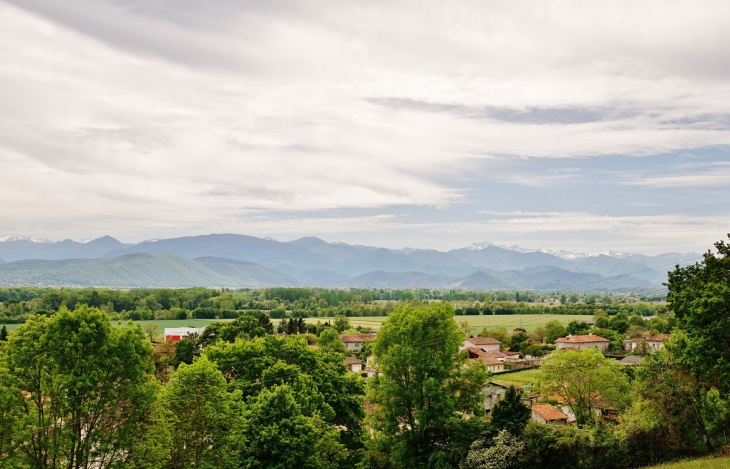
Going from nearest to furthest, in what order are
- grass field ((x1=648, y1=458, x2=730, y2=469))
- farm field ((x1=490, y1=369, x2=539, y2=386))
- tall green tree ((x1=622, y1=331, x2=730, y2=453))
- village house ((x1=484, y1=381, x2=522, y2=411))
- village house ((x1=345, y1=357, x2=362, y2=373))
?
grass field ((x1=648, y1=458, x2=730, y2=469)) < tall green tree ((x1=622, y1=331, x2=730, y2=453)) < village house ((x1=484, y1=381, x2=522, y2=411)) < farm field ((x1=490, y1=369, x2=539, y2=386)) < village house ((x1=345, y1=357, x2=362, y2=373))

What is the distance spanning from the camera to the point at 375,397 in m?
19.2

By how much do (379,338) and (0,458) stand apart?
38.0 feet

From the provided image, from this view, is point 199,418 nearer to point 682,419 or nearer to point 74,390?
point 74,390

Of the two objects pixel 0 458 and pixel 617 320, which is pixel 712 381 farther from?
pixel 617 320

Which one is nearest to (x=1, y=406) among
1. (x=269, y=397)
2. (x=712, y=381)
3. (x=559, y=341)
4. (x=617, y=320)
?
(x=269, y=397)

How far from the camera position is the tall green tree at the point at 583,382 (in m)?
32.6

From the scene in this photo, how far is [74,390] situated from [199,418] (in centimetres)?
427

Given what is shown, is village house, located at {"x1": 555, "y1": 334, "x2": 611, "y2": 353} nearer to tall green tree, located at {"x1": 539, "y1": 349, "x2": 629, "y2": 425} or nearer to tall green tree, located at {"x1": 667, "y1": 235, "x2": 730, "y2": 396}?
tall green tree, located at {"x1": 539, "y1": 349, "x2": 629, "y2": 425}

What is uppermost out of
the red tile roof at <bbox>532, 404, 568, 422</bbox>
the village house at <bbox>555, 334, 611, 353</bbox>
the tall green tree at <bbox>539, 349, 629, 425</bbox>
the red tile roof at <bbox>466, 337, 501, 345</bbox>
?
the tall green tree at <bbox>539, 349, 629, 425</bbox>

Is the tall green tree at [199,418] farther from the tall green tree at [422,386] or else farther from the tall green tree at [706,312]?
the tall green tree at [706,312]

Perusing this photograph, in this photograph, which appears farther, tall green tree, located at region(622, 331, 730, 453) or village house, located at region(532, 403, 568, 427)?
village house, located at region(532, 403, 568, 427)

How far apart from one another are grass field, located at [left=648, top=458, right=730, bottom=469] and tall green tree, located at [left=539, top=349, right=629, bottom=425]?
54.8ft

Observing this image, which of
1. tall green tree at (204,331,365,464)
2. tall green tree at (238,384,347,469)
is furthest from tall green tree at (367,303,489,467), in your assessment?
tall green tree at (204,331,365,464)

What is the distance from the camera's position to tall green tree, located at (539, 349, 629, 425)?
32.6 metres
